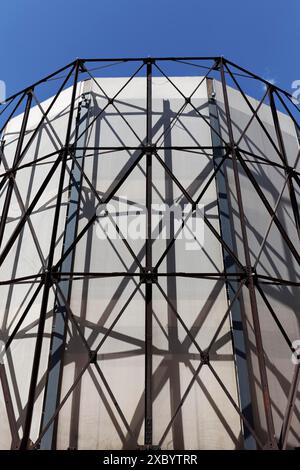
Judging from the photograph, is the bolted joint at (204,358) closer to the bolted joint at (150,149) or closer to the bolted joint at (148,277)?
the bolted joint at (148,277)

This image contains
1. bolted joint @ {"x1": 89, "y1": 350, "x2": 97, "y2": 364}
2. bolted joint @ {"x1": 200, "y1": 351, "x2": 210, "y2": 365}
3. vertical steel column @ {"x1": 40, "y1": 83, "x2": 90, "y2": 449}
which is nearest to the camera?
vertical steel column @ {"x1": 40, "y1": 83, "x2": 90, "y2": 449}

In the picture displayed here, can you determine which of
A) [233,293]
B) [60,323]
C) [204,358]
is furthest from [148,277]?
[60,323]

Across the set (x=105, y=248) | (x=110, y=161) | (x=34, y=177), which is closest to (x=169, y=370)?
(x=105, y=248)

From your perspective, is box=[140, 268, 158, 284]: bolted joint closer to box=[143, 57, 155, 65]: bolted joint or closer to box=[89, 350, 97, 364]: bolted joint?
box=[89, 350, 97, 364]: bolted joint

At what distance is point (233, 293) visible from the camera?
346 inches

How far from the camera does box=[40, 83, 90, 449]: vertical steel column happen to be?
7594mm

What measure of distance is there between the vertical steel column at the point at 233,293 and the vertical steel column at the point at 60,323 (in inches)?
134

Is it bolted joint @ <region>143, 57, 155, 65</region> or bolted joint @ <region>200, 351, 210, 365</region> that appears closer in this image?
bolted joint @ <region>200, 351, 210, 365</region>

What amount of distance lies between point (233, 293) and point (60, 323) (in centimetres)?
364

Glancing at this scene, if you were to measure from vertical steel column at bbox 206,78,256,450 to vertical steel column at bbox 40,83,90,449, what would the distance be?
3.40 m

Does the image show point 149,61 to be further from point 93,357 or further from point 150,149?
point 93,357

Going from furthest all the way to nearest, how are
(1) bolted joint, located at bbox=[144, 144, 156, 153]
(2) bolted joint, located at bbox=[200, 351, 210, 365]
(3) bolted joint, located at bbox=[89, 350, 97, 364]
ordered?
(1) bolted joint, located at bbox=[144, 144, 156, 153]
(3) bolted joint, located at bbox=[89, 350, 97, 364]
(2) bolted joint, located at bbox=[200, 351, 210, 365]

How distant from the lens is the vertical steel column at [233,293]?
305 inches

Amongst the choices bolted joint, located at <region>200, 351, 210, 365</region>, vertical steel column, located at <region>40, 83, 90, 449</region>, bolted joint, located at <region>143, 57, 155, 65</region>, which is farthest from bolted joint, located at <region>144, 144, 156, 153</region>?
bolted joint, located at <region>200, 351, 210, 365</region>
